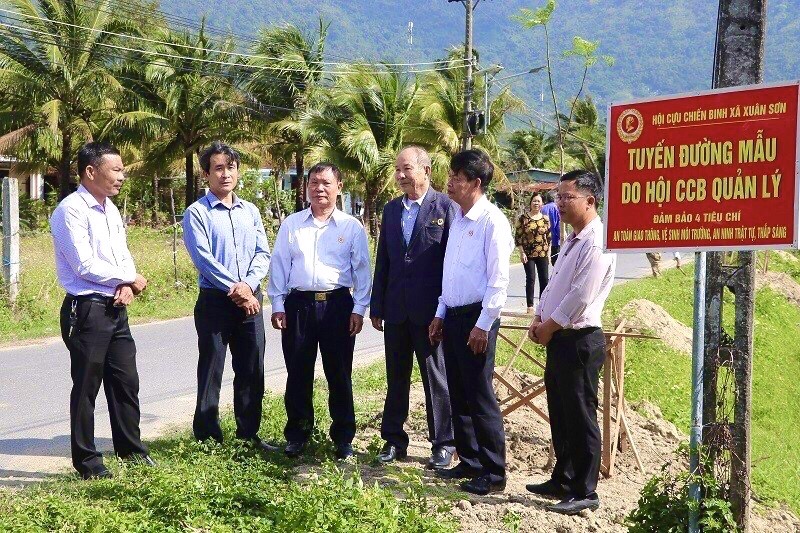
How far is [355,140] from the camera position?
87.4ft

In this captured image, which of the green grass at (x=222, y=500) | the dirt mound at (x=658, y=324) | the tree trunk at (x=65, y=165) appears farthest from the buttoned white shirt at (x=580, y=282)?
the tree trunk at (x=65, y=165)

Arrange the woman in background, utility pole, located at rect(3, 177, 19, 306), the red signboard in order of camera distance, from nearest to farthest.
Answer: the red signboard < utility pole, located at rect(3, 177, 19, 306) < the woman in background

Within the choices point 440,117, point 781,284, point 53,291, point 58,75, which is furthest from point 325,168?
point 58,75

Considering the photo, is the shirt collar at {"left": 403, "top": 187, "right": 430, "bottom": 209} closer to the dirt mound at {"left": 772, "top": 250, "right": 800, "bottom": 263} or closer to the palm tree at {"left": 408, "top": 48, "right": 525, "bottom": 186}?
the palm tree at {"left": 408, "top": 48, "right": 525, "bottom": 186}

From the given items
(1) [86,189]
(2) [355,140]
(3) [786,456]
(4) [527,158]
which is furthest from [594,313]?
(4) [527,158]

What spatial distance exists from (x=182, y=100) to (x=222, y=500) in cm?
2858

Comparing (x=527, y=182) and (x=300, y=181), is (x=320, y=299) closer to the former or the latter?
(x=300, y=181)

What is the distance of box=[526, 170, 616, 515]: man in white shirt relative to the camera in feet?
17.3

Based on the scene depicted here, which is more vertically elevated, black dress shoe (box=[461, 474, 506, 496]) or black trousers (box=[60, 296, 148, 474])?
black trousers (box=[60, 296, 148, 474])

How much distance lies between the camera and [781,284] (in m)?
22.4

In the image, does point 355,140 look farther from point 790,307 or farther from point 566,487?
point 566,487

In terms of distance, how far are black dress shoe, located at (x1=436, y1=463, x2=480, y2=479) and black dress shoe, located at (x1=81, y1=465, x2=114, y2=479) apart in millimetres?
2001

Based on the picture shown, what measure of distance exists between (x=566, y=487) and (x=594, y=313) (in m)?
1.04

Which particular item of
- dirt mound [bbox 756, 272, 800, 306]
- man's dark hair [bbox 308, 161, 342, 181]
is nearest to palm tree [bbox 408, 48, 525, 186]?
dirt mound [bbox 756, 272, 800, 306]
